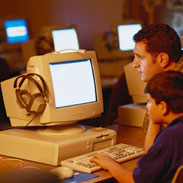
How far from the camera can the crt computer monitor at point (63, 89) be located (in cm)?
197

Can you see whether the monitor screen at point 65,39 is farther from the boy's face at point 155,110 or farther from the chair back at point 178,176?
the chair back at point 178,176

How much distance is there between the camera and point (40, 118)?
6.57 feet

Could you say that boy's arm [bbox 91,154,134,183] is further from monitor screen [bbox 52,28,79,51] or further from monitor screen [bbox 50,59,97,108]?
monitor screen [bbox 52,28,79,51]

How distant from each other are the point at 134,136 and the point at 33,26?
4469mm

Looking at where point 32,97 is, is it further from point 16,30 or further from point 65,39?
point 16,30

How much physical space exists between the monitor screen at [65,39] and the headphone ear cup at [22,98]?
2.97 metres

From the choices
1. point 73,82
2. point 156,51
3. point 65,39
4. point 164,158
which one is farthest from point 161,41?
point 65,39

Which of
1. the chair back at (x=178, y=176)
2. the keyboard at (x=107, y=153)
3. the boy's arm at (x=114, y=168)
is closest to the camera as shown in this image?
the chair back at (x=178, y=176)

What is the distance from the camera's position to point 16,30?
6242 millimetres

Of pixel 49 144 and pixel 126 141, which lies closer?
pixel 49 144

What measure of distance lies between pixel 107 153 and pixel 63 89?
14.9 inches

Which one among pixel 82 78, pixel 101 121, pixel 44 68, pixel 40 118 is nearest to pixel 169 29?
pixel 82 78

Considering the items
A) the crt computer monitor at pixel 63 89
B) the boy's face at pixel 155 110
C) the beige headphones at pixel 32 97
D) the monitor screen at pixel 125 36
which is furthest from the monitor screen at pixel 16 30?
the boy's face at pixel 155 110

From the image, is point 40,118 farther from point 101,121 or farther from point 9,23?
point 9,23
